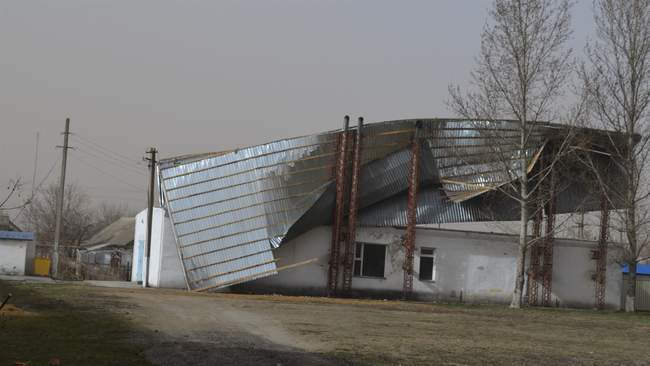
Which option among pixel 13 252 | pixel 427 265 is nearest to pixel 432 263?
pixel 427 265

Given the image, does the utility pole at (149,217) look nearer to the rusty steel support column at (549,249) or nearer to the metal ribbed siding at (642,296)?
the rusty steel support column at (549,249)

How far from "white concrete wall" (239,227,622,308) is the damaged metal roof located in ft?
3.02

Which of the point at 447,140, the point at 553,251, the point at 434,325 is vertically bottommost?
the point at 434,325

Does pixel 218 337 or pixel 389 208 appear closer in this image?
pixel 218 337

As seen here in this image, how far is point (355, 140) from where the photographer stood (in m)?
35.8

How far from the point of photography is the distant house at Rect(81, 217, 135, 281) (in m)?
53.1

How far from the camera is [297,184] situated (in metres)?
35.0

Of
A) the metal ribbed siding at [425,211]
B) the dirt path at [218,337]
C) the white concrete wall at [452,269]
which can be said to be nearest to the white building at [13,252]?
the white concrete wall at [452,269]

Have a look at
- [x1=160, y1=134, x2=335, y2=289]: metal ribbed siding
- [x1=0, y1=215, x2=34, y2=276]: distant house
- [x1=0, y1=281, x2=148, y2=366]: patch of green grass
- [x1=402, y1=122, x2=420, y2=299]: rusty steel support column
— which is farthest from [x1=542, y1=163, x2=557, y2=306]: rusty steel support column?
[x1=0, y1=215, x2=34, y2=276]: distant house

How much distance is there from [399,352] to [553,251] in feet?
85.8

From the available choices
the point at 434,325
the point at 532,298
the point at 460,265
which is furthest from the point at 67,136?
the point at 434,325

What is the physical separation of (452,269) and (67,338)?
26.2m

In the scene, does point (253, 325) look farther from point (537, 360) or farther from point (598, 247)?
point (598, 247)

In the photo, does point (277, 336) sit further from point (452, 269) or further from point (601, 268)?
point (601, 268)
